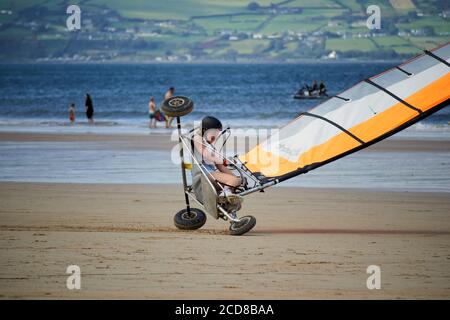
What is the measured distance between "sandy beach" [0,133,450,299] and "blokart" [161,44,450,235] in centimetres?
38

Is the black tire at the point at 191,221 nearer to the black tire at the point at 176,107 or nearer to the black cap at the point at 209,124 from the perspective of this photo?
the black cap at the point at 209,124

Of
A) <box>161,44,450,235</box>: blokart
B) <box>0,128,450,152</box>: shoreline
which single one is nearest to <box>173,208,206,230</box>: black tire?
<box>161,44,450,235</box>: blokart

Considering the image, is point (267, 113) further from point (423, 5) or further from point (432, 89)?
point (423, 5)

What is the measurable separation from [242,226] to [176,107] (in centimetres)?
117

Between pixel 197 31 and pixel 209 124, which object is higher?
pixel 197 31

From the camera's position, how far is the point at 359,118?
802 cm

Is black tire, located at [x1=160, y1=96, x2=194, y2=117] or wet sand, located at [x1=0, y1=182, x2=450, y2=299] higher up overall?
black tire, located at [x1=160, y1=96, x2=194, y2=117]

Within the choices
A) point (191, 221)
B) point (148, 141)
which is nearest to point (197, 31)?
point (148, 141)

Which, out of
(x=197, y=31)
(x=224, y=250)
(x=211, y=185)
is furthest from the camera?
(x=197, y=31)

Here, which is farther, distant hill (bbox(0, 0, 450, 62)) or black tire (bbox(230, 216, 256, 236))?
distant hill (bbox(0, 0, 450, 62))

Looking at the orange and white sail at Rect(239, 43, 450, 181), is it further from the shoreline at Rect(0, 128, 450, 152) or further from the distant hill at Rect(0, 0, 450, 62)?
the distant hill at Rect(0, 0, 450, 62)

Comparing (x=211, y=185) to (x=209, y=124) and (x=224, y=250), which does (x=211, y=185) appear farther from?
(x=224, y=250)

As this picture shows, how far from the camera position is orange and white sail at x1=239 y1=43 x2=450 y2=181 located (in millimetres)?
7770
